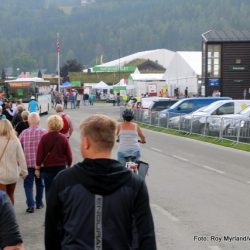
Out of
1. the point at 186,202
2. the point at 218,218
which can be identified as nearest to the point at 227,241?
the point at 218,218

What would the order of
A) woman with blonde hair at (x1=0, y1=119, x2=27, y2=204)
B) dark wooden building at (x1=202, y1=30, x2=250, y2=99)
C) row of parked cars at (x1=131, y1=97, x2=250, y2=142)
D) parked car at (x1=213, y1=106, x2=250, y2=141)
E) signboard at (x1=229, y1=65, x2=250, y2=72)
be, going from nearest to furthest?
woman with blonde hair at (x1=0, y1=119, x2=27, y2=204), parked car at (x1=213, y1=106, x2=250, y2=141), row of parked cars at (x1=131, y1=97, x2=250, y2=142), dark wooden building at (x1=202, y1=30, x2=250, y2=99), signboard at (x1=229, y1=65, x2=250, y2=72)

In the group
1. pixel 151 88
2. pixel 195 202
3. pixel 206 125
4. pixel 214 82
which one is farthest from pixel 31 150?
pixel 151 88

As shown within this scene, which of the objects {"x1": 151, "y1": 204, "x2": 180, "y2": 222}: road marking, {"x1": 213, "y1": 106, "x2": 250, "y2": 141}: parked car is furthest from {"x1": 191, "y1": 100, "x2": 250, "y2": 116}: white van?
{"x1": 151, "y1": 204, "x2": 180, "y2": 222}: road marking

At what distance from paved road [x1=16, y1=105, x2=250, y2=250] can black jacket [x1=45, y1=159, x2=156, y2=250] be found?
12.7 feet

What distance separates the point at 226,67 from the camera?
51219 mm

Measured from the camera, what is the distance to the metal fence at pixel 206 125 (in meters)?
21.9

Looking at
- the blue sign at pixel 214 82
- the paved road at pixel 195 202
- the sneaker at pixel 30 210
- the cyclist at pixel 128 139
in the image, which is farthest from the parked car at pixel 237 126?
the blue sign at pixel 214 82

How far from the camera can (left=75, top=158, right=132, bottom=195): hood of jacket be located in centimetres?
358

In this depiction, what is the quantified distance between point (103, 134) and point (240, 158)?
48.9 feet

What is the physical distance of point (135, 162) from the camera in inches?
419

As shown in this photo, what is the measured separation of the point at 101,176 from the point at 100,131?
260 millimetres

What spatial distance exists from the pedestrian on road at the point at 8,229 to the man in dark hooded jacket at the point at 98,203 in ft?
0.65

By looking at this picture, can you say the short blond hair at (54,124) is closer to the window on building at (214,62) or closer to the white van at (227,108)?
the white van at (227,108)

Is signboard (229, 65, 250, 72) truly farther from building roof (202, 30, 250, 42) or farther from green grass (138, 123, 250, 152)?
green grass (138, 123, 250, 152)
